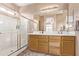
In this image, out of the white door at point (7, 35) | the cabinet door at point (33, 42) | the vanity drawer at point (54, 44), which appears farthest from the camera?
the vanity drawer at point (54, 44)

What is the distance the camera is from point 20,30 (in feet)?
4.92

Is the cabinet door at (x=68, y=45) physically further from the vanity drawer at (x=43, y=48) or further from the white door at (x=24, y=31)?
the white door at (x=24, y=31)

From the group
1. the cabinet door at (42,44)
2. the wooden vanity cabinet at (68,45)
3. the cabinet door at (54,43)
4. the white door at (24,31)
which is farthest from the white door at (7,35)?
the wooden vanity cabinet at (68,45)

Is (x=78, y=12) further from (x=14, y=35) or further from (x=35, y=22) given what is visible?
(x=14, y=35)

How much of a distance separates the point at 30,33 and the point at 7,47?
0.34 m

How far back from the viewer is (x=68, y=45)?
5.28ft

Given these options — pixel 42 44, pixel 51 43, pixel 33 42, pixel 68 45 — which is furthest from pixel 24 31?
pixel 68 45

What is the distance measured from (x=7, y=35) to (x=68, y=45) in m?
0.86

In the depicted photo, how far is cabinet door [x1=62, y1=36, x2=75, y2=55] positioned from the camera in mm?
1546

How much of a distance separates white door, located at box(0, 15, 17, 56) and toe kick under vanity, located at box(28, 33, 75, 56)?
0.22m

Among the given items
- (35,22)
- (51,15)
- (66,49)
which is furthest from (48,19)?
(66,49)

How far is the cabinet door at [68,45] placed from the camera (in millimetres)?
1546

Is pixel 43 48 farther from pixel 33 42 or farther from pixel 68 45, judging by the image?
pixel 68 45

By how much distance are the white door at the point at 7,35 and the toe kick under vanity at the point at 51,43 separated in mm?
218
